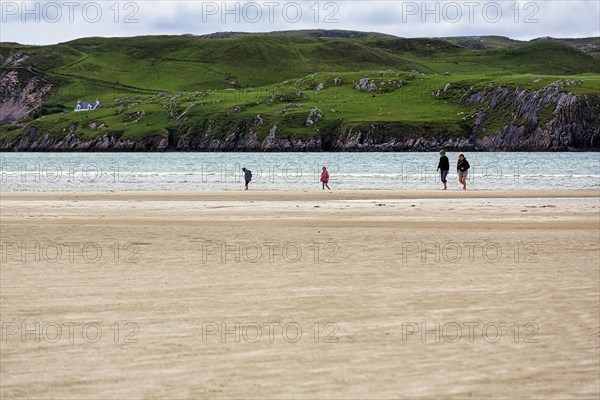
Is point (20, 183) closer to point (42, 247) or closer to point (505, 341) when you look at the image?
point (42, 247)

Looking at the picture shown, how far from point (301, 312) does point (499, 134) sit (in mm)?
174054

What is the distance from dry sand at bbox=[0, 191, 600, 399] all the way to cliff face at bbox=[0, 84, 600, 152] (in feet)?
506

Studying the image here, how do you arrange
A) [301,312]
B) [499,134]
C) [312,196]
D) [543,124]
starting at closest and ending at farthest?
1. [301,312]
2. [312,196]
3. [543,124]
4. [499,134]

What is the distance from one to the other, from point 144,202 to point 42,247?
66.8 feet

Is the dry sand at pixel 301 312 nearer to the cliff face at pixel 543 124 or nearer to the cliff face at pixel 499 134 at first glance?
the cliff face at pixel 543 124

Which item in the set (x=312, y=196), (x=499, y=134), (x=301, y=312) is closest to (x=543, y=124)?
(x=499, y=134)

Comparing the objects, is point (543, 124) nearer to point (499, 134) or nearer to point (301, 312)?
point (499, 134)

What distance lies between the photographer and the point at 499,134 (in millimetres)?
181250

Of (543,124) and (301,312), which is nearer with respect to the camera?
(301,312)

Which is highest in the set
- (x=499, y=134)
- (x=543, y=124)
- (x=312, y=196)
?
(x=543, y=124)

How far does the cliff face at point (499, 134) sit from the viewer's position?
173 metres

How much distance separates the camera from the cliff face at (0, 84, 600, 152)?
173 metres

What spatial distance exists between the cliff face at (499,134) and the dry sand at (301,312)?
154 meters

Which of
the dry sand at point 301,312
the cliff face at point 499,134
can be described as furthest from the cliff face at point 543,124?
the dry sand at point 301,312
